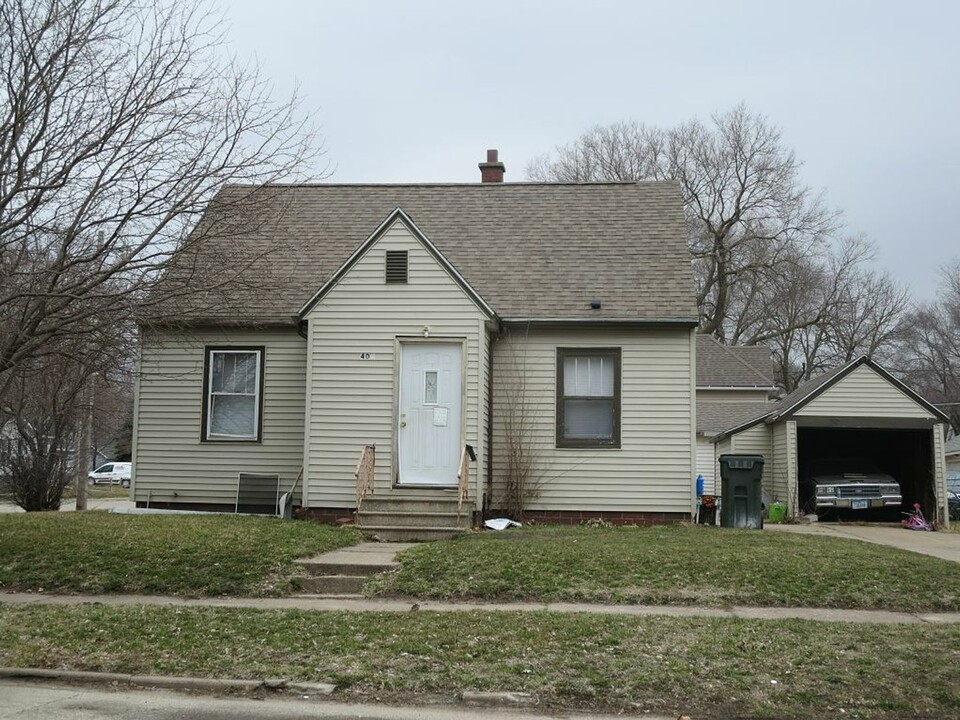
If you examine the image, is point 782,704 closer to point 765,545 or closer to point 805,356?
point 765,545

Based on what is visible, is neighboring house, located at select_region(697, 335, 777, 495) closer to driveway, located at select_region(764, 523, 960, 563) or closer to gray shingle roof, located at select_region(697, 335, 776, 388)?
gray shingle roof, located at select_region(697, 335, 776, 388)

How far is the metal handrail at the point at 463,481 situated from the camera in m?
13.8

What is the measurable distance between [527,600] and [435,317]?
6.43m

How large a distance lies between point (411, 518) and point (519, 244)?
6.30m

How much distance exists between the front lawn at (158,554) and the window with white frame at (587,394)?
14.8 feet

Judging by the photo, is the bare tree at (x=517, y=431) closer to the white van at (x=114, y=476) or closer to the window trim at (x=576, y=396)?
the window trim at (x=576, y=396)

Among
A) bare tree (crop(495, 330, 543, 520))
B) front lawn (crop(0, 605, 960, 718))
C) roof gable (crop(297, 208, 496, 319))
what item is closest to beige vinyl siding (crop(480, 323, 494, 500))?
bare tree (crop(495, 330, 543, 520))

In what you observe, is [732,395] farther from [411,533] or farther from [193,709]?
[193,709]

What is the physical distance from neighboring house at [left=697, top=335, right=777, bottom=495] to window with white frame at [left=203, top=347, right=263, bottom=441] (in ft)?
54.3

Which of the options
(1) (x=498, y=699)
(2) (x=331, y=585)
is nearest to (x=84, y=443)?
(2) (x=331, y=585)

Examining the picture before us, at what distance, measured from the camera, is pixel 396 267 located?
15328 mm

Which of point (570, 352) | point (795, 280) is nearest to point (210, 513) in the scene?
point (570, 352)

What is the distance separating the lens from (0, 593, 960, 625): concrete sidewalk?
9070 millimetres

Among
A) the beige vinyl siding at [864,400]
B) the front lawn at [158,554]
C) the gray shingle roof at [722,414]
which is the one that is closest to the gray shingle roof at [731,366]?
the gray shingle roof at [722,414]
